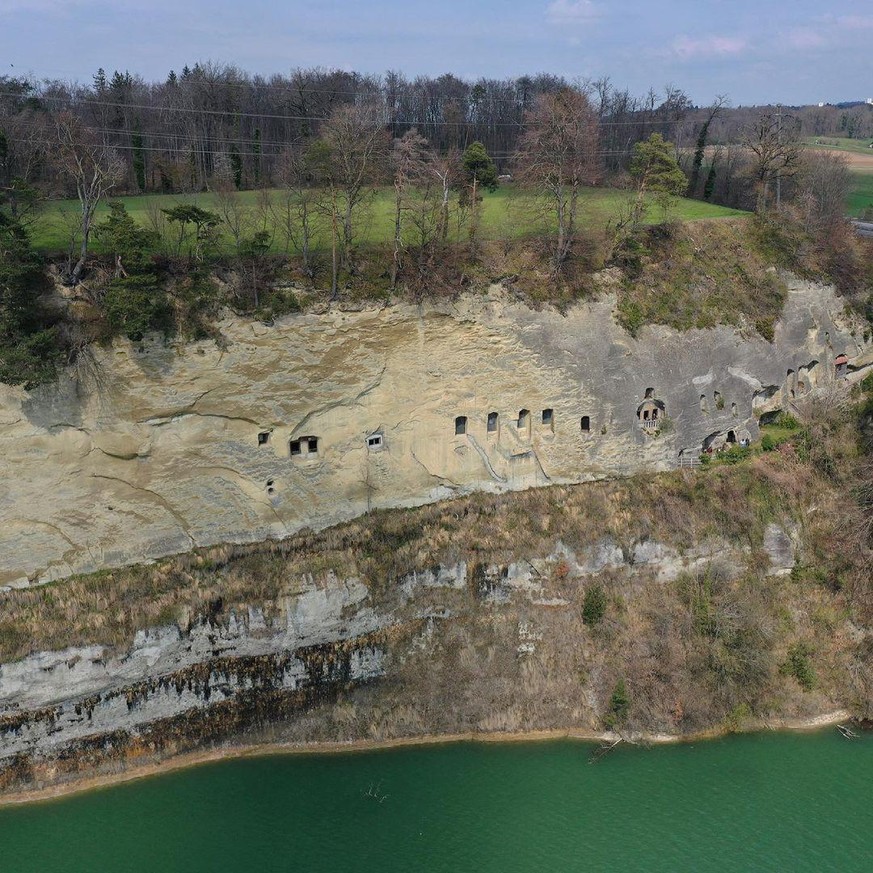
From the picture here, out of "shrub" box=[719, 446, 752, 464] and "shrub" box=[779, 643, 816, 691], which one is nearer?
"shrub" box=[779, 643, 816, 691]

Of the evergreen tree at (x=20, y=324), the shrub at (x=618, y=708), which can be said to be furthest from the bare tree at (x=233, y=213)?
the shrub at (x=618, y=708)

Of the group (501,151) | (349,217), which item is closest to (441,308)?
(349,217)

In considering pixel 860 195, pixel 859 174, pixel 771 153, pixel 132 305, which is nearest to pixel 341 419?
pixel 132 305

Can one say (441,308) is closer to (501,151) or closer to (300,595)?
(300,595)

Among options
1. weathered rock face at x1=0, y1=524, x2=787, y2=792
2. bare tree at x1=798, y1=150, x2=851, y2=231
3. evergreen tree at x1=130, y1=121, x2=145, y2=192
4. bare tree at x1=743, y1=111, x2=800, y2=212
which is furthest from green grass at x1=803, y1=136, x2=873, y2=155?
weathered rock face at x1=0, y1=524, x2=787, y2=792

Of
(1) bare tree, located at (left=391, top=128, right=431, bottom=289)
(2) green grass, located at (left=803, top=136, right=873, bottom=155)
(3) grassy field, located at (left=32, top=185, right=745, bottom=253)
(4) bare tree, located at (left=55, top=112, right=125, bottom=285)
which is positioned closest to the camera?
(4) bare tree, located at (left=55, top=112, right=125, bottom=285)

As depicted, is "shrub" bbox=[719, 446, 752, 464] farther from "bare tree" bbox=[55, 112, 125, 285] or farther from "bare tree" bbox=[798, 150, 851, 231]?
"bare tree" bbox=[55, 112, 125, 285]

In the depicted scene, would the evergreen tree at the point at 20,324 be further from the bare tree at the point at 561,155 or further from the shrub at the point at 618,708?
the shrub at the point at 618,708
